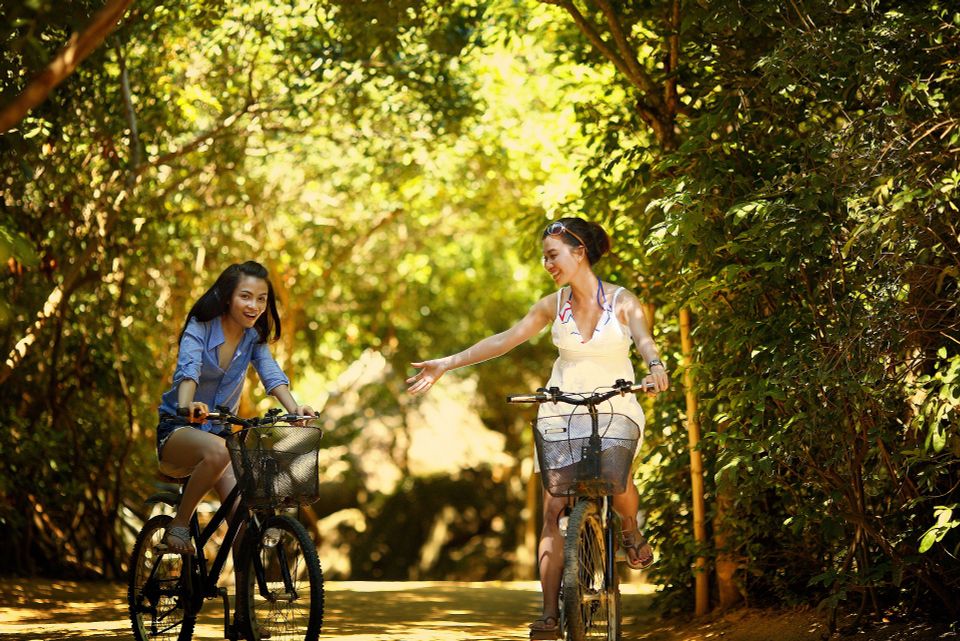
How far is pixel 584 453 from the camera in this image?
527 centimetres

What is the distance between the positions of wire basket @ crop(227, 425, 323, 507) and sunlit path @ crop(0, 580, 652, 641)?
1.98 meters

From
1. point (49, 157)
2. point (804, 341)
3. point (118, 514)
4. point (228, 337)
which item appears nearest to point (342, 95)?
point (49, 157)

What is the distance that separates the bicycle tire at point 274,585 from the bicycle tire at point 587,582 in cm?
119

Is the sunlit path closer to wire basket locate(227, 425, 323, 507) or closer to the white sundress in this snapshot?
wire basket locate(227, 425, 323, 507)

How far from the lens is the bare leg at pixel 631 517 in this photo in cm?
575

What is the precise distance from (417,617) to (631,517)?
3.16m

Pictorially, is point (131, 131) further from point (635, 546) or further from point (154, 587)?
point (635, 546)

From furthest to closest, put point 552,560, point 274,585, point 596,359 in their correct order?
point 596,359
point 274,585
point 552,560

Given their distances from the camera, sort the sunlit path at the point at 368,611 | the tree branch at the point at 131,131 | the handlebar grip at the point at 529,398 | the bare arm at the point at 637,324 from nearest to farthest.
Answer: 1. the handlebar grip at the point at 529,398
2. the bare arm at the point at 637,324
3. the sunlit path at the point at 368,611
4. the tree branch at the point at 131,131

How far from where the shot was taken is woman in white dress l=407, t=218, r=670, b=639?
19.1ft

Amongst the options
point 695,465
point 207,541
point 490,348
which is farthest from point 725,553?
point 207,541

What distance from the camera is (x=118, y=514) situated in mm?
11547

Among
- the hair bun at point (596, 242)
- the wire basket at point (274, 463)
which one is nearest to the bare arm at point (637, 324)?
the hair bun at point (596, 242)

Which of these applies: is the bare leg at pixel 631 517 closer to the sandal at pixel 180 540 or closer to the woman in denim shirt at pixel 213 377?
the woman in denim shirt at pixel 213 377
